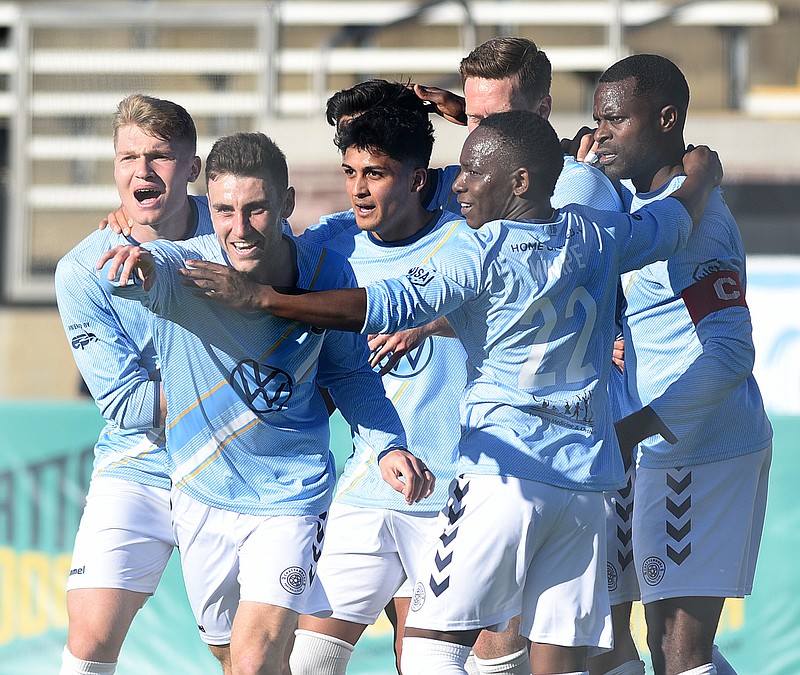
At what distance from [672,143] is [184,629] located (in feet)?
11.6

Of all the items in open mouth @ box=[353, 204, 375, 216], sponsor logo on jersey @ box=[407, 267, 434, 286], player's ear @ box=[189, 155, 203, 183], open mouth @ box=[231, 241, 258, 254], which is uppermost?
player's ear @ box=[189, 155, 203, 183]

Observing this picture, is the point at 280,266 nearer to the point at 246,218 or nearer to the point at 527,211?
the point at 246,218

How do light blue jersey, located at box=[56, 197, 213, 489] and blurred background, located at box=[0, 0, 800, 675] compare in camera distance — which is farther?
blurred background, located at box=[0, 0, 800, 675]

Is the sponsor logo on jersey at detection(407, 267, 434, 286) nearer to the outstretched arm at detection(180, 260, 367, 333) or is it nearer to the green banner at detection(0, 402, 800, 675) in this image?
the outstretched arm at detection(180, 260, 367, 333)

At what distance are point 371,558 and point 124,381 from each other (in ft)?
3.11

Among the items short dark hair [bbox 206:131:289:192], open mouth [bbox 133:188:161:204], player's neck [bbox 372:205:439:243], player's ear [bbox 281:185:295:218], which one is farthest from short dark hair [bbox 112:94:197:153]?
player's neck [bbox 372:205:439:243]

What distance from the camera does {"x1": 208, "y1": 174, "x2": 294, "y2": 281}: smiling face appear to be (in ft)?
10.9

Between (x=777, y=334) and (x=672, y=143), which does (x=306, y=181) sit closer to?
(x=777, y=334)

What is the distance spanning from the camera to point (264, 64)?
9281 mm

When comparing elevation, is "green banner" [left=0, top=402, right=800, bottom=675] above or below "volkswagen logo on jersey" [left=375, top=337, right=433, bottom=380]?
below

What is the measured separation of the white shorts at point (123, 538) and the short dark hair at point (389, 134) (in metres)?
1.25

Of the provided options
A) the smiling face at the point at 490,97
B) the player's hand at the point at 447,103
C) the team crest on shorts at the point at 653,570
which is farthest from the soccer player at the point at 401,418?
the team crest on shorts at the point at 653,570

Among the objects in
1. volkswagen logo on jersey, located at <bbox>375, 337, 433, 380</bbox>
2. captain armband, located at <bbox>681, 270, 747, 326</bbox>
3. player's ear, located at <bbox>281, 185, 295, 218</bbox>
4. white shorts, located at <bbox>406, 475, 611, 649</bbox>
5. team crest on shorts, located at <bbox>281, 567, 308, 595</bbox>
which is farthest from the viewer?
volkswagen logo on jersey, located at <bbox>375, 337, 433, 380</bbox>

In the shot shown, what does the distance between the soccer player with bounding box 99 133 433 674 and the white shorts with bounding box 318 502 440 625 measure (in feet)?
1.01
